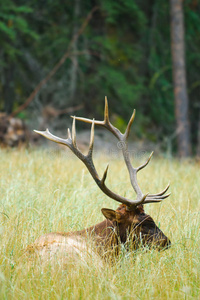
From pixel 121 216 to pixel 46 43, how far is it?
8084 mm

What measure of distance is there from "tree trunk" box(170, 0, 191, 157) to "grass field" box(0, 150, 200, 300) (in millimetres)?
4603

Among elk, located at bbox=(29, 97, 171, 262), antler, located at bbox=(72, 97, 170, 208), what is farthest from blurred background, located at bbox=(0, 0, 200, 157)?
elk, located at bbox=(29, 97, 171, 262)

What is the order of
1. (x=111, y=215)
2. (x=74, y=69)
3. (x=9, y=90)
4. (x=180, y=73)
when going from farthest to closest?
(x=74, y=69), (x=9, y=90), (x=180, y=73), (x=111, y=215)

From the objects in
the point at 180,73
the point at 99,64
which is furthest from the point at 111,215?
the point at 99,64

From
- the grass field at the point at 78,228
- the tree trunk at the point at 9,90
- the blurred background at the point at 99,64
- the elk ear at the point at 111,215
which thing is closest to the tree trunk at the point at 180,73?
the blurred background at the point at 99,64

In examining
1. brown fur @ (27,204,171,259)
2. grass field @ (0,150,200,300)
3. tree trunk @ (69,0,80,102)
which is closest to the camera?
grass field @ (0,150,200,300)

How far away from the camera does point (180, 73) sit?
948cm

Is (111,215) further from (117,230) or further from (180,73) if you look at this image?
(180,73)

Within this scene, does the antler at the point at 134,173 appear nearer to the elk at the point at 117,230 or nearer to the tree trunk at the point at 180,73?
the elk at the point at 117,230

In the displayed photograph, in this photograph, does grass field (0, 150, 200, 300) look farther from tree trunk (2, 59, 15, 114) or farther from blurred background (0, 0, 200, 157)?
tree trunk (2, 59, 15, 114)

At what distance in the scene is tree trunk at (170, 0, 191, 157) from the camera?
919 centimetres

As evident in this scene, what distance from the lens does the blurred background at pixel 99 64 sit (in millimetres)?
9664

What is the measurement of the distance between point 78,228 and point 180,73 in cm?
688

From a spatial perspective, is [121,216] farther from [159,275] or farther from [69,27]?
[69,27]
